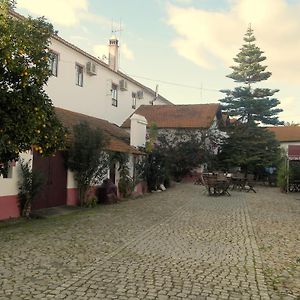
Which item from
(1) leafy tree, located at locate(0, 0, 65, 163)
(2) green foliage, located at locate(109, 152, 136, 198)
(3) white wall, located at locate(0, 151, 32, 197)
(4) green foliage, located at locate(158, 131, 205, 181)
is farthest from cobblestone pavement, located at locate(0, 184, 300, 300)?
(4) green foliage, located at locate(158, 131, 205, 181)

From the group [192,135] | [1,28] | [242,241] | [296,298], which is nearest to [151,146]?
[192,135]

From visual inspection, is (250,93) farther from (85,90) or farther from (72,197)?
(72,197)

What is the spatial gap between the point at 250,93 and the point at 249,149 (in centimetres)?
547

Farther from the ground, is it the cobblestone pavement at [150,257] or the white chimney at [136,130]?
the white chimney at [136,130]

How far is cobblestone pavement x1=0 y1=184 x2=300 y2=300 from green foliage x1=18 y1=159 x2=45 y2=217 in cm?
103

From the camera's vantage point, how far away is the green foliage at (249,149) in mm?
34625

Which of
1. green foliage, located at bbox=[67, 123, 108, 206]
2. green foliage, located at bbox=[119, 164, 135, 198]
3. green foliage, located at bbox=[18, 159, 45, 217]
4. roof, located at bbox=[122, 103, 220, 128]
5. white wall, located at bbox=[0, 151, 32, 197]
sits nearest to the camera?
white wall, located at bbox=[0, 151, 32, 197]

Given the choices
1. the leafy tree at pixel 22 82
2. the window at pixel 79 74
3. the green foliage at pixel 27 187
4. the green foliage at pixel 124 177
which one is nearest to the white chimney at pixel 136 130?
the green foliage at pixel 124 177

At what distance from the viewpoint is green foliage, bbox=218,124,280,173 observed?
1363 inches

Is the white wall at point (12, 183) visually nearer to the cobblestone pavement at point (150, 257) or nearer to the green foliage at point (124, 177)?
the cobblestone pavement at point (150, 257)

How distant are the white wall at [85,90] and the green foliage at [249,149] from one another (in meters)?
9.64

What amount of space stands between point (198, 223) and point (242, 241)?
263 centimetres

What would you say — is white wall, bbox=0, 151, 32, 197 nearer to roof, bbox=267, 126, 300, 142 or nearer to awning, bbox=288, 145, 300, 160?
awning, bbox=288, 145, 300, 160

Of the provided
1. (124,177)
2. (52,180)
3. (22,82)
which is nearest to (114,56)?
(124,177)
